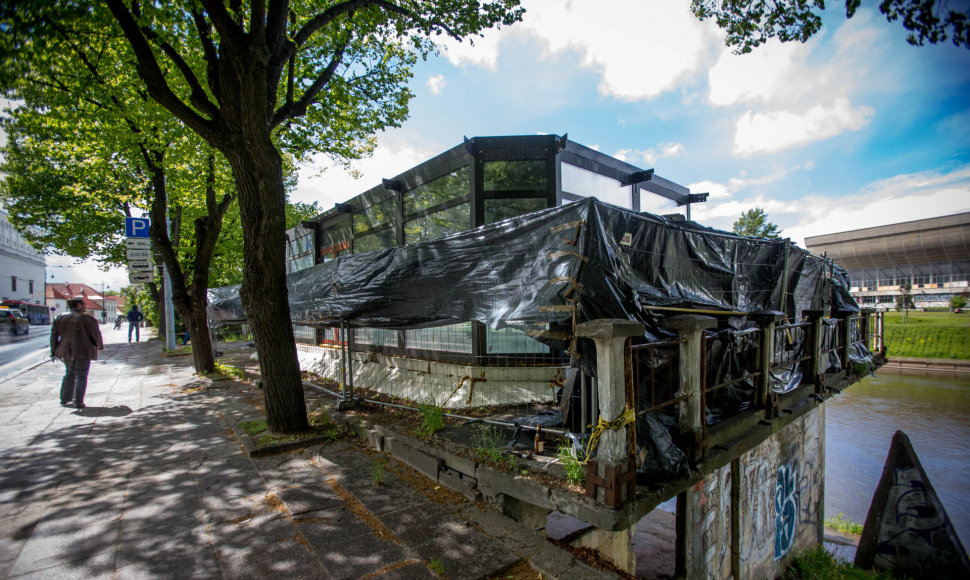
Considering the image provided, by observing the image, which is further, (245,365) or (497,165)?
(245,365)

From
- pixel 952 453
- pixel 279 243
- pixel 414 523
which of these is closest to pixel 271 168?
pixel 279 243

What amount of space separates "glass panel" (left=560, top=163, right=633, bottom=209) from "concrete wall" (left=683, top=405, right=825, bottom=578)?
4.52 m

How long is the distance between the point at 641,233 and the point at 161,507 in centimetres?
531

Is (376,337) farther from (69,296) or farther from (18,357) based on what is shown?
(69,296)

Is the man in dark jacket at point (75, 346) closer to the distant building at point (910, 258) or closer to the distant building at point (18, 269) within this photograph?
the distant building at point (18, 269)

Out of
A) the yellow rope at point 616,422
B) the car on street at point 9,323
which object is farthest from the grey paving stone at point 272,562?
the car on street at point 9,323

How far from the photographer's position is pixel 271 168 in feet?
16.8

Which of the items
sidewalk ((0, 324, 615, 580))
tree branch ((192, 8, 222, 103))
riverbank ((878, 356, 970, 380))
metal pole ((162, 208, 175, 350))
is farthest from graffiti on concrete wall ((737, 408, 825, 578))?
riverbank ((878, 356, 970, 380))

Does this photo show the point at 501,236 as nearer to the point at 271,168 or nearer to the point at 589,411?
the point at 589,411

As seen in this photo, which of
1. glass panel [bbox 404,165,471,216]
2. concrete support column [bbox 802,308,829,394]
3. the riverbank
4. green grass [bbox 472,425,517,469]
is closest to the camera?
green grass [bbox 472,425,517,469]

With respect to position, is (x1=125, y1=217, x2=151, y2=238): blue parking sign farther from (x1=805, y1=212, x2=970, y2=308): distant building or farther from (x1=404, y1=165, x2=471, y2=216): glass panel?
(x1=805, y1=212, x2=970, y2=308): distant building

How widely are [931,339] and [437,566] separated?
39197 millimetres

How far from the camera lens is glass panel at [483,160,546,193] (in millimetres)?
6645

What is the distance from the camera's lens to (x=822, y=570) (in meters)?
6.89
